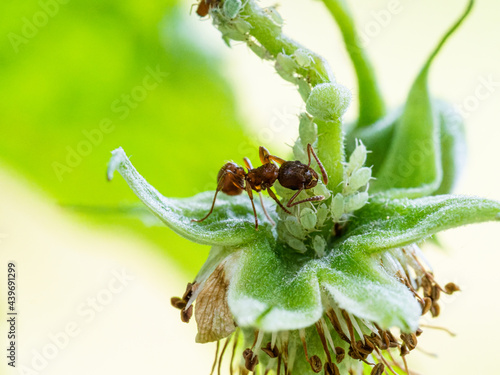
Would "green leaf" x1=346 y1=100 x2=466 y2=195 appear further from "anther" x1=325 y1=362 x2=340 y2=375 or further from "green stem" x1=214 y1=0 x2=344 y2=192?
"anther" x1=325 y1=362 x2=340 y2=375

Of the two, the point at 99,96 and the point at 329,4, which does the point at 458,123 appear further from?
the point at 99,96

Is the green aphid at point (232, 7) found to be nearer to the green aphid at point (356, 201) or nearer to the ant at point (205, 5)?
the ant at point (205, 5)

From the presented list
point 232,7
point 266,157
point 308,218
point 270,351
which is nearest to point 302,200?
point 308,218

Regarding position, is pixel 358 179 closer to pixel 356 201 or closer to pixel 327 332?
pixel 356 201

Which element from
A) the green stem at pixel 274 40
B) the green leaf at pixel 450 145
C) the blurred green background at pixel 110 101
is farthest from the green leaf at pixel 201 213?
the blurred green background at pixel 110 101

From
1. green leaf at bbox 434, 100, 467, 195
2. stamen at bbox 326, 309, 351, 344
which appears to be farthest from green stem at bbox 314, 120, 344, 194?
green leaf at bbox 434, 100, 467, 195

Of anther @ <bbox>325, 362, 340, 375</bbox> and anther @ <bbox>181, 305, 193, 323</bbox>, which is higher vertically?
anther @ <bbox>181, 305, 193, 323</bbox>
